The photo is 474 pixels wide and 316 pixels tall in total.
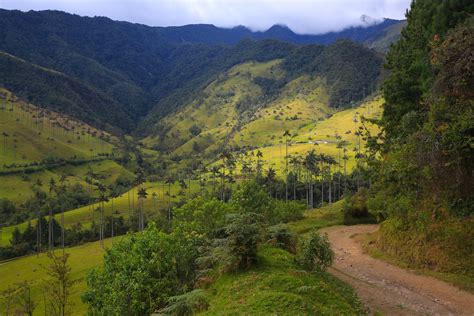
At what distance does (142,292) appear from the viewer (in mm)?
26547

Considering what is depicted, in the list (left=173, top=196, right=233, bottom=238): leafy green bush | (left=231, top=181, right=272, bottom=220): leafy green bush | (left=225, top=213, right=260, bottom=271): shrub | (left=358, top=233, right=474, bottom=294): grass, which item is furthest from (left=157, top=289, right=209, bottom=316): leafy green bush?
(left=231, top=181, right=272, bottom=220): leafy green bush

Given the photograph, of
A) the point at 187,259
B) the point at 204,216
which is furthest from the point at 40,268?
the point at 187,259

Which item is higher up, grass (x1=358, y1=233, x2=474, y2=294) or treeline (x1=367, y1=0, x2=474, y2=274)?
treeline (x1=367, y1=0, x2=474, y2=274)

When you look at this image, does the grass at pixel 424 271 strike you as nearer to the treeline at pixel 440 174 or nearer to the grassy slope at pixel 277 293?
the treeline at pixel 440 174

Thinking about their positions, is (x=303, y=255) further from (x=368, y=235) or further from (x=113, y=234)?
(x=113, y=234)

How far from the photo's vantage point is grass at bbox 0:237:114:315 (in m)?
85.5

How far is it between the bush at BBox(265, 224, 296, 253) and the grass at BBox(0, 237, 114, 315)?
58545 mm

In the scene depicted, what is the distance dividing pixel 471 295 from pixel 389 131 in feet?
87.2

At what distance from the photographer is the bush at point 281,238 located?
87.2 ft

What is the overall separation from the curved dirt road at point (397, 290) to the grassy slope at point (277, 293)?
6.69ft

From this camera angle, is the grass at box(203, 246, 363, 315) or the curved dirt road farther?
the curved dirt road

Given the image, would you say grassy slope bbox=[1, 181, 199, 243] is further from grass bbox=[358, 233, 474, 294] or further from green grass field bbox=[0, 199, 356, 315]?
green grass field bbox=[0, 199, 356, 315]

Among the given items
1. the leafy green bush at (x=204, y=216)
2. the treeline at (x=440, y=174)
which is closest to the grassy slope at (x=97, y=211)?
the leafy green bush at (x=204, y=216)

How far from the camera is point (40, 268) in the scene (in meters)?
108
